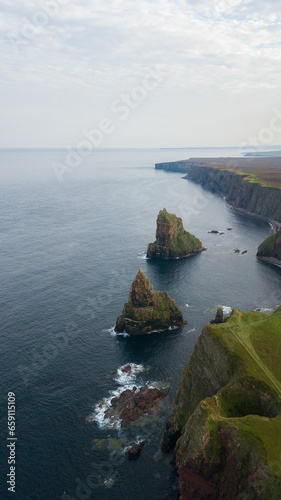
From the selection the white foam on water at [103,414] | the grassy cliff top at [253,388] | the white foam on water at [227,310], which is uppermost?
the grassy cliff top at [253,388]

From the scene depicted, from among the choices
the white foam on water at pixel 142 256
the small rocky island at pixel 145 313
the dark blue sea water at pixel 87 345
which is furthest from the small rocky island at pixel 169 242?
the small rocky island at pixel 145 313

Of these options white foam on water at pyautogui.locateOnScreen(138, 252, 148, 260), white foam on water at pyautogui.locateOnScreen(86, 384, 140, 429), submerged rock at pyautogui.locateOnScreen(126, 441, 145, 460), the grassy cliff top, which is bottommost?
white foam on water at pyautogui.locateOnScreen(138, 252, 148, 260)

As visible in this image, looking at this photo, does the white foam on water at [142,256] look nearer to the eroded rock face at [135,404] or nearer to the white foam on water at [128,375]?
the white foam on water at [128,375]

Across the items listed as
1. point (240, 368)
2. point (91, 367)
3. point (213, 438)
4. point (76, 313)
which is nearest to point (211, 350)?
point (240, 368)

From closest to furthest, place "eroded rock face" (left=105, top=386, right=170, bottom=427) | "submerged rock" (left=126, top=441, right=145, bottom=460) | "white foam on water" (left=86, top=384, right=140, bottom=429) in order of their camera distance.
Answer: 1. "submerged rock" (left=126, top=441, right=145, bottom=460)
2. "white foam on water" (left=86, top=384, right=140, bottom=429)
3. "eroded rock face" (left=105, top=386, right=170, bottom=427)

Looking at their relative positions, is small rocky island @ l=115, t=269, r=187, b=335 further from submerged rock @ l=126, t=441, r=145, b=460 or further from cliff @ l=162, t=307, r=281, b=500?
submerged rock @ l=126, t=441, r=145, b=460

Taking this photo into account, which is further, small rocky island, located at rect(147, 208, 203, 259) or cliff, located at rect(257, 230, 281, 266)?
small rocky island, located at rect(147, 208, 203, 259)

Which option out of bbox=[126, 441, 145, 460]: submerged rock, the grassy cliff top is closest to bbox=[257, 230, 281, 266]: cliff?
the grassy cliff top

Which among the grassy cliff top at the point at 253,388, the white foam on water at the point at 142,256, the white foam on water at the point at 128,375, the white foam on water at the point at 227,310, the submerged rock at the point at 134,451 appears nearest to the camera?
the grassy cliff top at the point at 253,388
